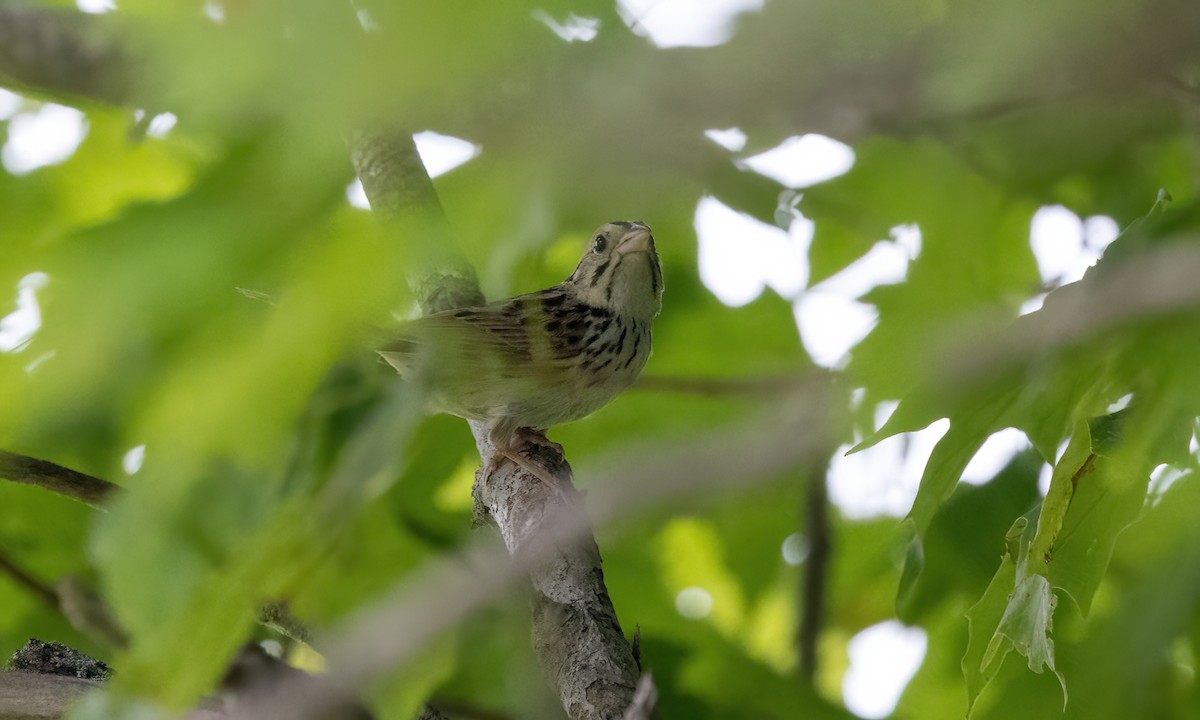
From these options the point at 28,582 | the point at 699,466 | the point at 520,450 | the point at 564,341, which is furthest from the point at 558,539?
the point at 564,341

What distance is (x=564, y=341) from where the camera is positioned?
4.27 metres

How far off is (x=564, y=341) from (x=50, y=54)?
2277 mm

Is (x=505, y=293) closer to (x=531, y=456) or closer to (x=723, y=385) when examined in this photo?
(x=723, y=385)

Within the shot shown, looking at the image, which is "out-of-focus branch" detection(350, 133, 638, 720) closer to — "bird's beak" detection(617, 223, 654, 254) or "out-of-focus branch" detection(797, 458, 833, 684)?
"out-of-focus branch" detection(797, 458, 833, 684)

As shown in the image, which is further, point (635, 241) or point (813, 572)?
point (635, 241)

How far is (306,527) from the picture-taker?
2.89 feet

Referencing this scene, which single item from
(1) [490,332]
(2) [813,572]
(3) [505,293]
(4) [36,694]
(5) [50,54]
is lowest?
(2) [813,572]

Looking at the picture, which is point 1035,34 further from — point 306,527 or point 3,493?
point 3,493

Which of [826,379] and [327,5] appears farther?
[826,379]

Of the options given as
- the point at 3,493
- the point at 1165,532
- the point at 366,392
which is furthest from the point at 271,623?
the point at 1165,532

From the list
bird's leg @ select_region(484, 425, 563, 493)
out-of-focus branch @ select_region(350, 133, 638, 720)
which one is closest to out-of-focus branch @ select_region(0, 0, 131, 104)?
out-of-focus branch @ select_region(350, 133, 638, 720)

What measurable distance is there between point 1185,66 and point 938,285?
880mm

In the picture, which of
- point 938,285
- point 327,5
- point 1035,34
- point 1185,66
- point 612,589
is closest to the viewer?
point 327,5

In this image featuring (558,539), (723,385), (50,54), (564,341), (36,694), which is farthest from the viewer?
(564,341)
